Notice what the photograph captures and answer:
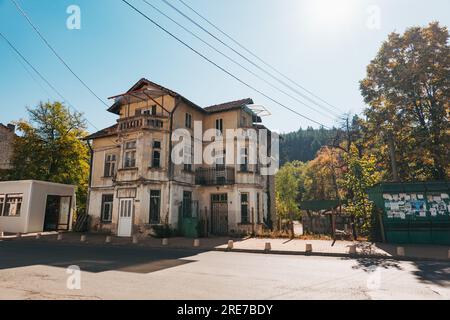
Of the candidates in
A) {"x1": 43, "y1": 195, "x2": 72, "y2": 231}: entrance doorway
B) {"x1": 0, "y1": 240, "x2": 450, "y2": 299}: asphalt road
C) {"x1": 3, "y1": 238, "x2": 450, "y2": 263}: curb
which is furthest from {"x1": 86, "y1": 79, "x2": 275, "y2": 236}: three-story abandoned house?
{"x1": 0, "y1": 240, "x2": 450, "y2": 299}: asphalt road

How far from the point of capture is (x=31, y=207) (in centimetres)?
2442

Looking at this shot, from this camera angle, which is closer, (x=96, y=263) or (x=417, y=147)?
(x=96, y=263)

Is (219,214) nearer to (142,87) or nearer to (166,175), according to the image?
(166,175)

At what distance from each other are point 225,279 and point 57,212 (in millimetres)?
25924

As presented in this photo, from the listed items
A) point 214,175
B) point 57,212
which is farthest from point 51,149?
point 214,175

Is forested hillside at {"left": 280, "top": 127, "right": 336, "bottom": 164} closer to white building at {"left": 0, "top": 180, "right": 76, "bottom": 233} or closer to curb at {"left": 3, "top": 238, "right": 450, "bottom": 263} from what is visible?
white building at {"left": 0, "top": 180, "right": 76, "bottom": 233}

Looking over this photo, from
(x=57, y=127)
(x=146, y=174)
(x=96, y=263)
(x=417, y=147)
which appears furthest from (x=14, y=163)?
(x=417, y=147)

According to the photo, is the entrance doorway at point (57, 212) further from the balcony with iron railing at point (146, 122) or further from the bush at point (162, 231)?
the bush at point (162, 231)

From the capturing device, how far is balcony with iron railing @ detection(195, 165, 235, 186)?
76.5 feet

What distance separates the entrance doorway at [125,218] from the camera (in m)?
20.6

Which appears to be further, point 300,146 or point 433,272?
point 300,146
